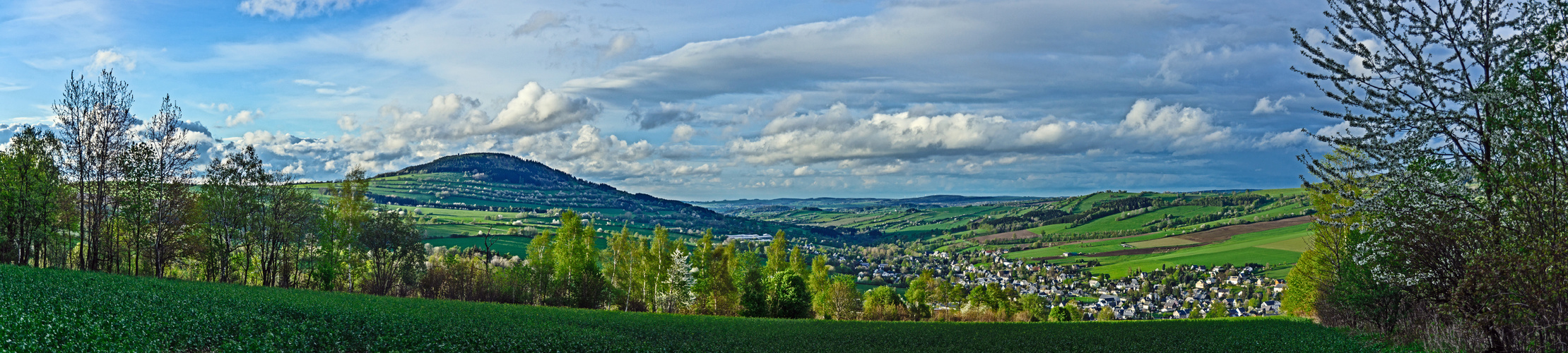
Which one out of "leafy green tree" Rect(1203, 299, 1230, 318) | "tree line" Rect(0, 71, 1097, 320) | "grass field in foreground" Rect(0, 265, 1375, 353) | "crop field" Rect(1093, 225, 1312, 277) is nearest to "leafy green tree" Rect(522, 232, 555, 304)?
"tree line" Rect(0, 71, 1097, 320)

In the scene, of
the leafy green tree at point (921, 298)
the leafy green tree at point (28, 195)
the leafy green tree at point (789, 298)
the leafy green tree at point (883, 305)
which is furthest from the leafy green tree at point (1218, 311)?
the leafy green tree at point (28, 195)

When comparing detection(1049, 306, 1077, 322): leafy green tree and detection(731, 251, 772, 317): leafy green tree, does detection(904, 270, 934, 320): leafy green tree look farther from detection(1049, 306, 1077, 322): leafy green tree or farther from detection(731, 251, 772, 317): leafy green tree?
detection(731, 251, 772, 317): leafy green tree

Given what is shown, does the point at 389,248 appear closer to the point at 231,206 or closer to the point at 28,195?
the point at 231,206

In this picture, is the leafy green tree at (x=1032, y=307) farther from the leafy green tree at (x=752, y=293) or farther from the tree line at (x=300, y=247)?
the leafy green tree at (x=752, y=293)

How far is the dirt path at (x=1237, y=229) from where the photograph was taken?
14012 centimetres

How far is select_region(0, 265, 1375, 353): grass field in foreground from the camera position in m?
15.8

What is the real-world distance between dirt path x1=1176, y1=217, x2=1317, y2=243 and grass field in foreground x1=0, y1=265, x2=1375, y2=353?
117m

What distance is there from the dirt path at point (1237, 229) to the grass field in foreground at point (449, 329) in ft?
383

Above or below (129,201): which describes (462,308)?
below

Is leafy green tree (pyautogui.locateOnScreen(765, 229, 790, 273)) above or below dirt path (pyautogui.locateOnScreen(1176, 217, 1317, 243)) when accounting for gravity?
above

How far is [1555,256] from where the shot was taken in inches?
505

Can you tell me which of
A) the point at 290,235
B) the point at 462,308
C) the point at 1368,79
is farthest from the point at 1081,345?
the point at 290,235

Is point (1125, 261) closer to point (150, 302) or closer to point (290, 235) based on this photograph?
point (290, 235)

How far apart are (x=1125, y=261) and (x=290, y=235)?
131516 millimetres
